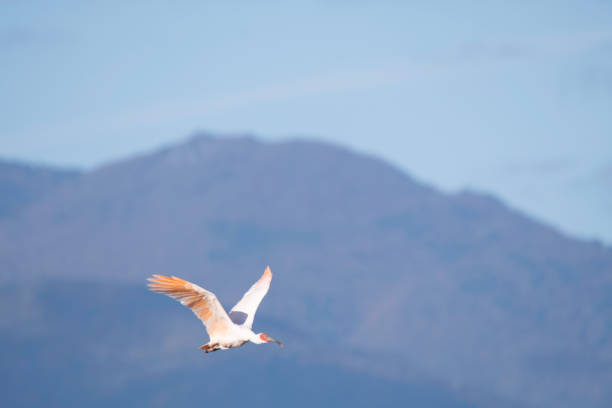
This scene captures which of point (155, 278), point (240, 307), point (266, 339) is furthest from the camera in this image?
point (240, 307)

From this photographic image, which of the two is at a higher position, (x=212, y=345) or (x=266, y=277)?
(x=266, y=277)

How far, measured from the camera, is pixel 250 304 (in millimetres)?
47000

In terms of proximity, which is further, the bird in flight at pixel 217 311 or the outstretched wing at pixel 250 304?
the outstretched wing at pixel 250 304

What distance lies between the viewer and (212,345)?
144ft

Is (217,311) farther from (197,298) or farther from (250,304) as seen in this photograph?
(250,304)

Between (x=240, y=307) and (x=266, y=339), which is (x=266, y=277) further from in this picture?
(x=266, y=339)

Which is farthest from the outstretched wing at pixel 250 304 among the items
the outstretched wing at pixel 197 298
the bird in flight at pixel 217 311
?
the outstretched wing at pixel 197 298

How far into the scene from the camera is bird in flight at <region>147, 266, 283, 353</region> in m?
40.9

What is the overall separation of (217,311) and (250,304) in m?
4.47

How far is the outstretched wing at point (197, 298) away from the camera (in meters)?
40.8

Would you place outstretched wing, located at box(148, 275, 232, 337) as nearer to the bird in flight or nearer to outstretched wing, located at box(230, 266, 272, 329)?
the bird in flight

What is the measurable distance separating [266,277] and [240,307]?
1760mm

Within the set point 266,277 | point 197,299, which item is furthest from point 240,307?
point 197,299

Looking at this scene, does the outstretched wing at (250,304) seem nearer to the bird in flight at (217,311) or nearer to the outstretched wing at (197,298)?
the bird in flight at (217,311)
